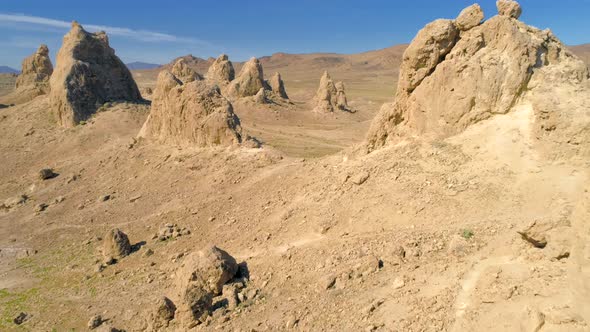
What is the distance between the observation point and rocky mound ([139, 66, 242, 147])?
1909 cm

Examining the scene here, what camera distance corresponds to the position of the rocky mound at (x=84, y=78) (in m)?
27.9

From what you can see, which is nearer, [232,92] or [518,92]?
[518,92]

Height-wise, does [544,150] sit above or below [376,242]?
above

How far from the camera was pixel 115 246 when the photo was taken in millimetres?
13984

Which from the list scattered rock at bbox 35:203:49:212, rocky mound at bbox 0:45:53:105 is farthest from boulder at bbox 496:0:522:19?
rocky mound at bbox 0:45:53:105

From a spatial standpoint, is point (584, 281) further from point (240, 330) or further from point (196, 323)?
point (196, 323)

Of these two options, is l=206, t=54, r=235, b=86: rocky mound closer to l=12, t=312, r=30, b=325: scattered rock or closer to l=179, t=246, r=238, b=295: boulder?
l=12, t=312, r=30, b=325: scattered rock

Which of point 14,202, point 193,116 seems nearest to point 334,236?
point 193,116

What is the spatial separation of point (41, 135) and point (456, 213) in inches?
1055

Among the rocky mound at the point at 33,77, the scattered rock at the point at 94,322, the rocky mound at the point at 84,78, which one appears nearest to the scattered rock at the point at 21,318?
the scattered rock at the point at 94,322

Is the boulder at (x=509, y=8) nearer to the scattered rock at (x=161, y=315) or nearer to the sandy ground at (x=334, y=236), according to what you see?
the sandy ground at (x=334, y=236)

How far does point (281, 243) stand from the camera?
1184 centimetres

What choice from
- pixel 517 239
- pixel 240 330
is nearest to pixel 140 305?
pixel 240 330

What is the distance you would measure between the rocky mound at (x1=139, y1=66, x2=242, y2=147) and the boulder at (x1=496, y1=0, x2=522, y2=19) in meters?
11.1
